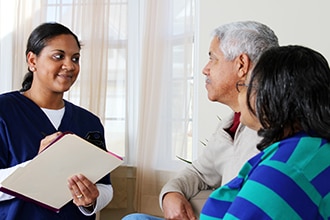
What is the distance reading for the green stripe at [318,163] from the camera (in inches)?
36.5

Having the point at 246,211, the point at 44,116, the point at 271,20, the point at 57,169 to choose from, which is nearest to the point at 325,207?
the point at 246,211

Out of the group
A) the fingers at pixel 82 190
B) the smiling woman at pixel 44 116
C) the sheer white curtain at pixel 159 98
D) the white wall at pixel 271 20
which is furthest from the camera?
the sheer white curtain at pixel 159 98

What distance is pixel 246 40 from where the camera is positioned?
5.13 ft

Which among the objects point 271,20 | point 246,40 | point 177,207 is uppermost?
point 271,20

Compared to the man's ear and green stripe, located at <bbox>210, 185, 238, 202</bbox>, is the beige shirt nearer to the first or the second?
the man's ear

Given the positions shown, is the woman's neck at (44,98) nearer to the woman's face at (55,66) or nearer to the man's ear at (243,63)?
the woman's face at (55,66)

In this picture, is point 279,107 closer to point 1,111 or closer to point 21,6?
point 1,111

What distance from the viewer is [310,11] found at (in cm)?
227

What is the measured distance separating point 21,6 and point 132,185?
130 cm

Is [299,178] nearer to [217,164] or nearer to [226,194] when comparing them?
[226,194]

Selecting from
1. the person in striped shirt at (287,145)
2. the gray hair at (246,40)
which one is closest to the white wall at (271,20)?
the gray hair at (246,40)

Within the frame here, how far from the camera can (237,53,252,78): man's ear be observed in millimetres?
1563

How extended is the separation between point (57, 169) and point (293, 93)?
93 cm

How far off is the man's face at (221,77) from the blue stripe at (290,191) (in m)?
0.71
